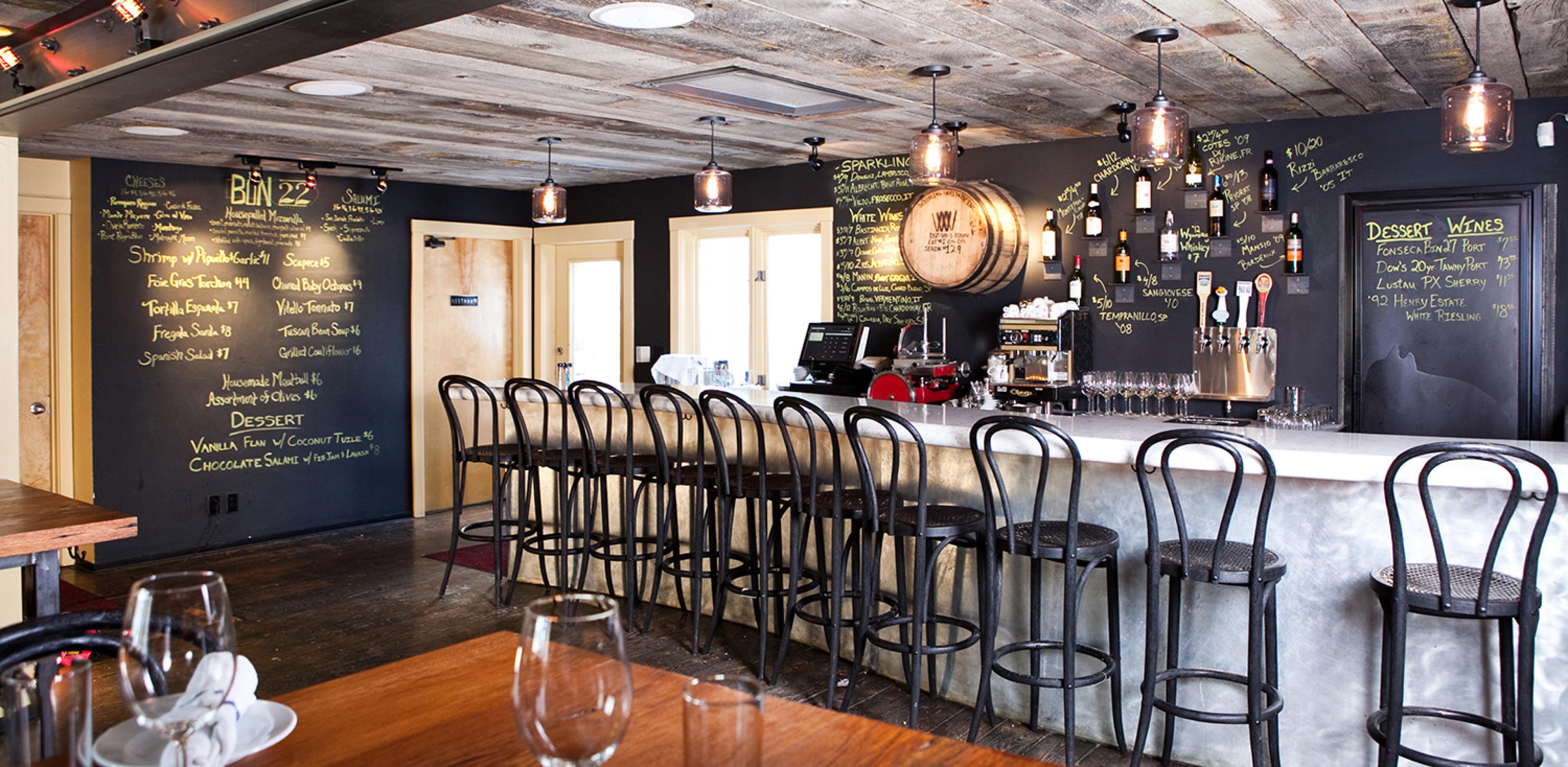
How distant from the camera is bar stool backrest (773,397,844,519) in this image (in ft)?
12.0

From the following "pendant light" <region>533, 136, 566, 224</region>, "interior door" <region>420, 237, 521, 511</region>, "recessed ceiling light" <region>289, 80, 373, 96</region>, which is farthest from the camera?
"interior door" <region>420, 237, 521, 511</region>

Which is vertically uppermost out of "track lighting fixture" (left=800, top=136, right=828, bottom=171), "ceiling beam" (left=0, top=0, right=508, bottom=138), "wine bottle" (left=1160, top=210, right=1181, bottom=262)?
"track lighting fixture" (left=800, top=136, right=828, bottom=171)

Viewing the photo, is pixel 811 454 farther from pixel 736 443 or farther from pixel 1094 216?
pixel 1094 216

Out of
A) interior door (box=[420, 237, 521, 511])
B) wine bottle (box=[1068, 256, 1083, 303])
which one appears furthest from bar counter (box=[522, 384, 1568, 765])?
interior door (box=[420, 237, 521, 511])

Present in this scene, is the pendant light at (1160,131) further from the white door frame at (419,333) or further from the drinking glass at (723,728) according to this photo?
the white door frame at (419,333)

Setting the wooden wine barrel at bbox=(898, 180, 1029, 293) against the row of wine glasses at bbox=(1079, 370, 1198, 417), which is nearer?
the row of wine glasses at bbox=(1079, 370, 1198, 417)

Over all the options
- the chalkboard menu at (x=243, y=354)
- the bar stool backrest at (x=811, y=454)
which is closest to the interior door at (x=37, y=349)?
the chalkboard menu at (x=243, y=354)

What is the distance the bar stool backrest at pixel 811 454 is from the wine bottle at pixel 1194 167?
2291 mm

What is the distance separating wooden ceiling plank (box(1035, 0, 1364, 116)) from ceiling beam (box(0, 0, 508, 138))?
1.81 m

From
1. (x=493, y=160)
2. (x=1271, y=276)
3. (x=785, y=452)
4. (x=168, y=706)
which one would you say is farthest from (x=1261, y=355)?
(x=168, y=706)

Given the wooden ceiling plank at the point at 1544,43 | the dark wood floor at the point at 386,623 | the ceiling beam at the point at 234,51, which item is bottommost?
the dark wood floor at the point at 386,623

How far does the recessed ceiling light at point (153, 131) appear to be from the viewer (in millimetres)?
5207

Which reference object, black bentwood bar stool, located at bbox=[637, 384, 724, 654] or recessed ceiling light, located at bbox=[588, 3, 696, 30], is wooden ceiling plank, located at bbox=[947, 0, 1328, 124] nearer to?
recessed ceiling light, located at bbox=[588, 3, 696, 30]

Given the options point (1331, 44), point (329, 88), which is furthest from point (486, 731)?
point (329, 88)
